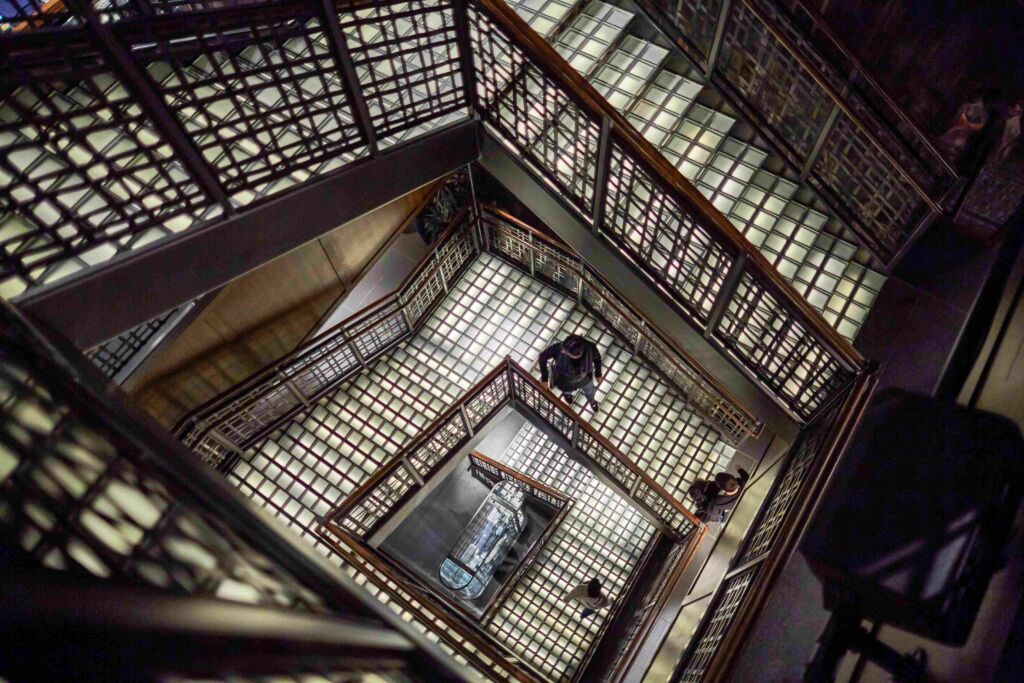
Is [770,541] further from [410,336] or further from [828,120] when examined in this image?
[410,336]

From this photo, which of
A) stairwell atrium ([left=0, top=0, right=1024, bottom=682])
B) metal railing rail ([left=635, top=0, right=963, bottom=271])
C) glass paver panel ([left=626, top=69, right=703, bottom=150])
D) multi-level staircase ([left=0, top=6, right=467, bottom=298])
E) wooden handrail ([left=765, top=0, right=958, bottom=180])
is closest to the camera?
stairwell atrium ([left=0, top=0, right=1024, bottom=682])

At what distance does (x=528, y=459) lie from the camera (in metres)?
8.77

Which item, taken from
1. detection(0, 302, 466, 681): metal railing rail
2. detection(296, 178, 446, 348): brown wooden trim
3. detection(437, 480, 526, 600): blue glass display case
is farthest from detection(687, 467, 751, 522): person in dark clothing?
detection(0, 302, 466, 681): metal railing rail

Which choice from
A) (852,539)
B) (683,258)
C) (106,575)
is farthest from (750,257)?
(106,575)

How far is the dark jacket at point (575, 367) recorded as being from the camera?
6.45 metres

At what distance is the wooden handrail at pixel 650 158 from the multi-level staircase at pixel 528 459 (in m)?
3.97

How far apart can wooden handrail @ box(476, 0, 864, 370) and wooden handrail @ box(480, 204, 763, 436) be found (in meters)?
2.74

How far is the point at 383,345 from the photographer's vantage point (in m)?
7.68

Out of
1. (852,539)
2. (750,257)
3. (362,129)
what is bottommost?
(852,539)

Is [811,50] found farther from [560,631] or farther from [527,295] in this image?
[560,631]

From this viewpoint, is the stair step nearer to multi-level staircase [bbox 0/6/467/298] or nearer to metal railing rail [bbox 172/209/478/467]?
metal railing rail [bbox 172/209/478/467]

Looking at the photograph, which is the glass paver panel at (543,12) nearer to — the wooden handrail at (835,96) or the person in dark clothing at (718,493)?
the wooden handrail at (835,96)

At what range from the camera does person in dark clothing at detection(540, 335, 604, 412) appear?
6.41m

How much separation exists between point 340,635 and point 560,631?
6.89m
